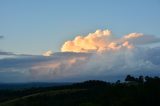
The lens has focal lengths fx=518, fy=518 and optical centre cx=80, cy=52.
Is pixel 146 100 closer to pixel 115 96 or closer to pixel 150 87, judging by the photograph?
pixel 150 87

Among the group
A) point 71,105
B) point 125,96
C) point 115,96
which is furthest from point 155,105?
point 71,105

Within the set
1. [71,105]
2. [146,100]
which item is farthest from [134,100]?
[71,105]

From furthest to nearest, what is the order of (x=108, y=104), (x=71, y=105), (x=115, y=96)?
1. (x=71, y=105)
2. (x=115, y=96)
3. (x=108, y=104)

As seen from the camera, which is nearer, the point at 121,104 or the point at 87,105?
the point at 121,104

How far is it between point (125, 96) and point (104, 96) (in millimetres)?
21420

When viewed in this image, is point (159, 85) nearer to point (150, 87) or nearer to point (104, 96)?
point (150, 87)

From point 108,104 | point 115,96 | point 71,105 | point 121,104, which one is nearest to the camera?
point 121,104

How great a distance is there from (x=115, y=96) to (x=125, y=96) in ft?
46.2

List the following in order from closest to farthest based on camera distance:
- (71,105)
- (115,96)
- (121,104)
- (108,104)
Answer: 1. (121,104)
2. (108,104)
3. (115,96)
4. (71,105)

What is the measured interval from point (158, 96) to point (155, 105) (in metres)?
6.25

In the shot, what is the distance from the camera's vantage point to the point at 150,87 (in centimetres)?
16262

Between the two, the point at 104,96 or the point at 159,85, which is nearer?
the point at 159,85

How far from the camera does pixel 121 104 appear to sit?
148 meters

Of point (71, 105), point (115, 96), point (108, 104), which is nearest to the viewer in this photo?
point (108, 104)
